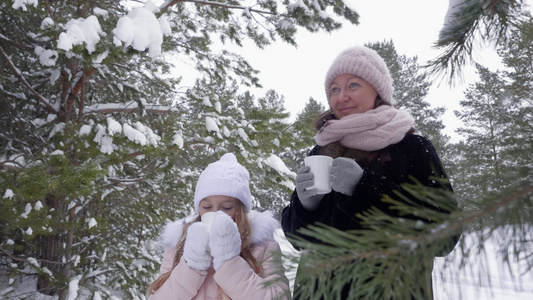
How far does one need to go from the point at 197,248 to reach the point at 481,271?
1.69 metres

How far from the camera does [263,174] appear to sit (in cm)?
589

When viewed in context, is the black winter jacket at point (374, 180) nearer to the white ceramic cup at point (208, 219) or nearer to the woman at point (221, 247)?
the woman at point (221, 247)

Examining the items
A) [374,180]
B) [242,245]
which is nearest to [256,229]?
[242,245]

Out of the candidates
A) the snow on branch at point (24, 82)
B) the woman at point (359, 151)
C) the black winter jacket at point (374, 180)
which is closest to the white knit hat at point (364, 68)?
the woman at point (359, 151)

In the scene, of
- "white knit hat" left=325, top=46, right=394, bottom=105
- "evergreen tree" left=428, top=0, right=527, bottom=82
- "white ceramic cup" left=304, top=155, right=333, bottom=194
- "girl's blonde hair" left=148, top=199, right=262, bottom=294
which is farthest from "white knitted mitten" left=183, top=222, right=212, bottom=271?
"evergreen tree" left=428, top=0, right=527, bottom=82

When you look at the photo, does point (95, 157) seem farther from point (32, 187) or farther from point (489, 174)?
point (489, 174)

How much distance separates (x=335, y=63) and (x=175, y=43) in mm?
4820

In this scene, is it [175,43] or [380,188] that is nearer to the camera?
[380,188]

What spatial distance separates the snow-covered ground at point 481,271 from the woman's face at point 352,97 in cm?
138

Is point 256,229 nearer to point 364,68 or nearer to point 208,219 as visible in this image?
point 208,219

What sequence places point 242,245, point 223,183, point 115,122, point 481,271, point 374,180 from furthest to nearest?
1. point 115,122
2. point 223,183
3. point 242,245
4. point 374,180
5. point 481,271

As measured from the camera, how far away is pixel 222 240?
6.37ft

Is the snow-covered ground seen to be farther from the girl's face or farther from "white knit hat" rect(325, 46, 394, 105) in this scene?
the girl's face

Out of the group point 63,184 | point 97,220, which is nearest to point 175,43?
point 97,220
